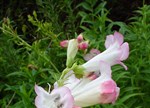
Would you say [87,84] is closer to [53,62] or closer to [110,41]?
[110,41]

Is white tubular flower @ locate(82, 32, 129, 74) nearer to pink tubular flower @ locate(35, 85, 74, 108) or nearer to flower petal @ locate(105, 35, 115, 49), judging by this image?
flower petal @ locate(105, 35, 115, 49)

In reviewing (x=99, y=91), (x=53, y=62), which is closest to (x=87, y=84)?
(x=99, y=91)

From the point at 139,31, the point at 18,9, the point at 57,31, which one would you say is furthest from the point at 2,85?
the point at 18,9

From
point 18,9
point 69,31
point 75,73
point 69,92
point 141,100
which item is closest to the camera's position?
point 69,92

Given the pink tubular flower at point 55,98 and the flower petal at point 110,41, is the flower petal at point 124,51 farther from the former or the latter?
the pink tubular flower at point 55,98

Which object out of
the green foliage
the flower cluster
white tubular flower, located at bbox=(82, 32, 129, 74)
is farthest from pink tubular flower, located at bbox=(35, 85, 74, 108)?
the green foliage

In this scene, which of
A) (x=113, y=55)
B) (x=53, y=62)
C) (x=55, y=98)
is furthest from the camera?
(x=53, y=62)

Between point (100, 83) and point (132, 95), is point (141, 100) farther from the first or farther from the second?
point (100, 83)

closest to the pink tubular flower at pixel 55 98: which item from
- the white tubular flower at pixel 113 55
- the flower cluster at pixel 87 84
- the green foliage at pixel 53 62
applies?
the flower cluster at pixel 87 84
